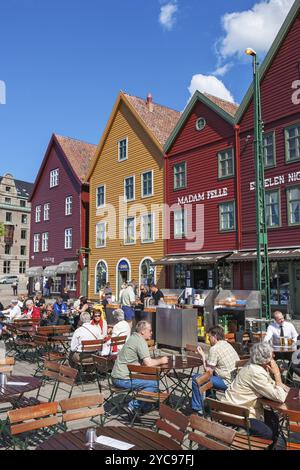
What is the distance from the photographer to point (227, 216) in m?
21.0

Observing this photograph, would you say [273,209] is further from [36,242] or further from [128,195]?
[36,242]

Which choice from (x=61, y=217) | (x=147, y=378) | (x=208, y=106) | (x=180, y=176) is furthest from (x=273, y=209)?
(x=61, y=217)

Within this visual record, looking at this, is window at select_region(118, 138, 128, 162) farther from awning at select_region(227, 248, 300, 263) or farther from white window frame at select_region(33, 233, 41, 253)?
white window frame at select_region(33, 233, 41, 253)

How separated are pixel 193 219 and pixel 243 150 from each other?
4.44 meters

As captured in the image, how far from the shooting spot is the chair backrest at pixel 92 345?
27.2 ft

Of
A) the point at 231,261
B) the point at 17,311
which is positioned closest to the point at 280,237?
the point at 231,261

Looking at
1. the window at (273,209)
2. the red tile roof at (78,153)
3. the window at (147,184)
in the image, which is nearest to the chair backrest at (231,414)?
the window at (273,209)

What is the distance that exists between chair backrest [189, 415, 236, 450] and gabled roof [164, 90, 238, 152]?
18.6 m

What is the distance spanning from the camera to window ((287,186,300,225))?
1803cm

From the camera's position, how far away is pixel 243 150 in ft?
66.6

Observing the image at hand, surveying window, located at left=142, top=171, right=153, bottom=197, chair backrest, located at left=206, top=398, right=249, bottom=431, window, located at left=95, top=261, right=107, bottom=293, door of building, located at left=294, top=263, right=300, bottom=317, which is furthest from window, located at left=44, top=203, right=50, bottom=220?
chair backrest, located at left=206, top=398, right=249, bottom=431

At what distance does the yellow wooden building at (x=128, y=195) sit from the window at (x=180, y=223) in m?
1.10

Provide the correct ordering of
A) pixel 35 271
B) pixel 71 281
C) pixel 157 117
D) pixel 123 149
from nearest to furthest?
pixel 123 149 < pixel 157 117 < pixel 71 281 < pixel 35 271

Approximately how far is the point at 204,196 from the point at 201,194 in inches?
10.2
